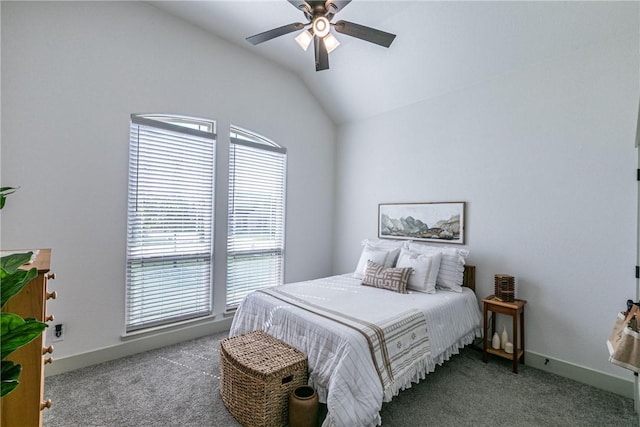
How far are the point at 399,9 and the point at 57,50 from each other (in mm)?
3101

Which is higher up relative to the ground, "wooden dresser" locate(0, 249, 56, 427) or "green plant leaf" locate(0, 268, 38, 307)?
"green plant leaf" locate(0, 268, 38, 307)

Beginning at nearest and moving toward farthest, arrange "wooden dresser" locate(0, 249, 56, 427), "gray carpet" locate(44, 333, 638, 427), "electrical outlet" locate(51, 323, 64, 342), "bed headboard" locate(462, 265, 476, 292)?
"wooden dresser" locate(0, 249, 56, 427) → "gray carpet" locate(44, 333, 638, 427) → "electrical outlet" locate(51, 323, 64, 342) → "bed headboard" locate(462, 265, 476, 292)

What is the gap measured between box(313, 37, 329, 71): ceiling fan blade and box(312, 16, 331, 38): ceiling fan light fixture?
0.32ft

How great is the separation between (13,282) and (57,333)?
2522 mm

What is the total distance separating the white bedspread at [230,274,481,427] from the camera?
1786mm

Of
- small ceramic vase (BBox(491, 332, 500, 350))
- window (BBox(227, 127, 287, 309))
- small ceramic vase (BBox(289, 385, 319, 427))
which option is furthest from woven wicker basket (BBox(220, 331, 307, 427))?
small ceramic vase (BBox(491, 332, 500, 350))

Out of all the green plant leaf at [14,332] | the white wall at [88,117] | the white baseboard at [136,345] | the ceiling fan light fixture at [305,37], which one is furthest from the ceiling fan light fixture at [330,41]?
the white baseboard at [136,345]

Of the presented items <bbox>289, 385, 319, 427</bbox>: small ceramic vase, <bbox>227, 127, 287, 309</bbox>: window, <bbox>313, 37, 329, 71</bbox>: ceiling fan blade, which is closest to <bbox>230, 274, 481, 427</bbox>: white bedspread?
<bbox>289, 385, 319, 427</bbox>: small ceramic vase

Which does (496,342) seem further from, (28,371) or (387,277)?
(28,371)

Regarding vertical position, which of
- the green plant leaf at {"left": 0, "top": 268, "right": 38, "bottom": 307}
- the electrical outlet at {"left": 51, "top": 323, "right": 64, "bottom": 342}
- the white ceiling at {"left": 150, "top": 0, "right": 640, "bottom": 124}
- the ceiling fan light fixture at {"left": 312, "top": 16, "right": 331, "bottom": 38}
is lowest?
the electrical outlet at {"left": 51, "top": 323, "right": 64, "bottom": 342}

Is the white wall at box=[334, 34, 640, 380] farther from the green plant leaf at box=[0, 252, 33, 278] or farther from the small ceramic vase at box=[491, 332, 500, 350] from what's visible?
the green plant leaf at box=[0, 252, 33, 278]

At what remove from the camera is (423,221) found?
365cm

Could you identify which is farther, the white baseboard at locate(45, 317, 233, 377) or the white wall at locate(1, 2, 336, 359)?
the white baseboard at locate(45, 317, 233, 377)

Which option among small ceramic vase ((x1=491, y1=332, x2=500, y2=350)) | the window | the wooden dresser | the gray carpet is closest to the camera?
the wooden dresser
